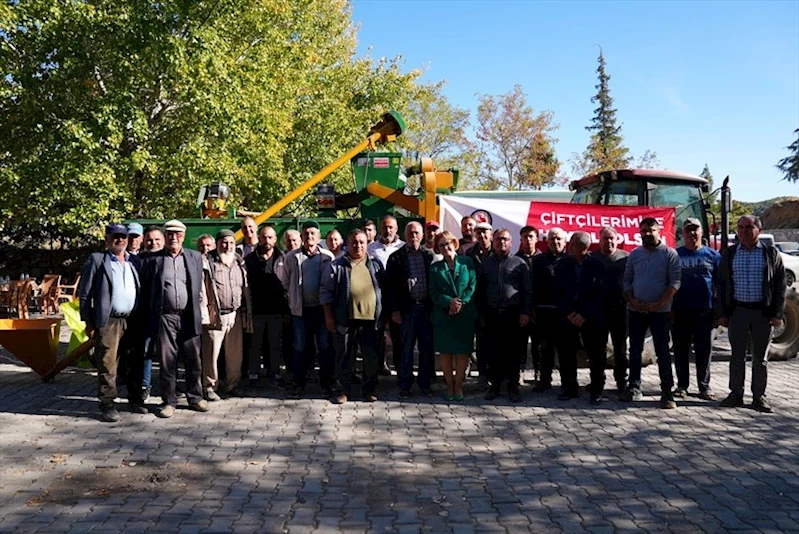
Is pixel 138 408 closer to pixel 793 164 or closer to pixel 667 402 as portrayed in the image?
pixel 667 402

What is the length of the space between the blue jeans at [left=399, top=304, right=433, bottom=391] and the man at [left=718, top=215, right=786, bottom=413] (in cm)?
306

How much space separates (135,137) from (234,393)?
974 cm

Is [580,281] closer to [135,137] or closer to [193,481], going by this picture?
[193,481]

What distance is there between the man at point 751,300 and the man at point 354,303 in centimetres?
360

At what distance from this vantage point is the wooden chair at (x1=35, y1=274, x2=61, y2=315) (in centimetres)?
1831

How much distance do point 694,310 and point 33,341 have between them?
7.64 m

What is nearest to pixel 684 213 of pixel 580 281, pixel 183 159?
pixel 580 281

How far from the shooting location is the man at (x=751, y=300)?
721 cm

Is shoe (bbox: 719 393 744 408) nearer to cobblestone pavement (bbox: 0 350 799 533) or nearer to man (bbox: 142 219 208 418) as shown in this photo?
cobblestone pavement (bbox: 0 350 799 533)

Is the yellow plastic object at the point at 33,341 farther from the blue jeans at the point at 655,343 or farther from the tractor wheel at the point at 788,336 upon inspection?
the tractor wheel at the point at 788,336

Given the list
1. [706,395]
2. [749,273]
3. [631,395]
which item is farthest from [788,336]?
[631,395]

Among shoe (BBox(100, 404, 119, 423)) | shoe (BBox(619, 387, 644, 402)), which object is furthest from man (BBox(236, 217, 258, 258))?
shoe (BBox(619, 387, 644, 402))

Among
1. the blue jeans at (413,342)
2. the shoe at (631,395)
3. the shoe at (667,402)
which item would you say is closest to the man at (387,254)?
the blue jeans at (413,342)

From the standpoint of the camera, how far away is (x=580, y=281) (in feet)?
25.1
